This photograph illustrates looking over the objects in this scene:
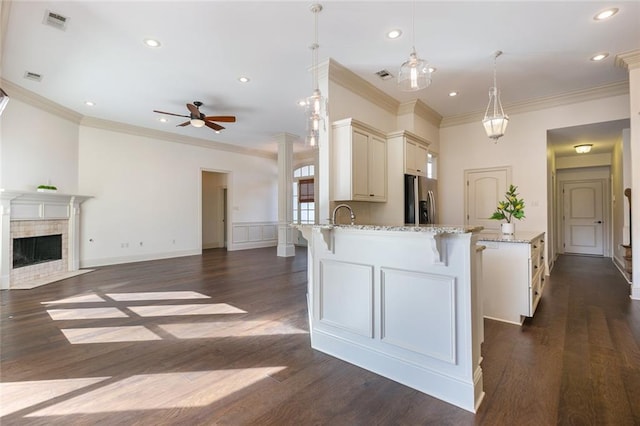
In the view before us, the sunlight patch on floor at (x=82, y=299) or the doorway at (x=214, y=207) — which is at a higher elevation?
the doorway at (x=214, y=207)

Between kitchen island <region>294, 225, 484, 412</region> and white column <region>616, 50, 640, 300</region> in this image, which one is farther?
white column <region>616, 50, 640, 300</region>

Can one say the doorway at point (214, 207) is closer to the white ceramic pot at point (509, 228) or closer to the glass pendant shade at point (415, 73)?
the glass pendant shade at point (415, 73)

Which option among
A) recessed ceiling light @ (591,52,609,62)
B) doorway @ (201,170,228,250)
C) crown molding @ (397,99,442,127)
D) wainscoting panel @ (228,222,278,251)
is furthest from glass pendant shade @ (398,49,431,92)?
doorway @ (201,170,228,250)

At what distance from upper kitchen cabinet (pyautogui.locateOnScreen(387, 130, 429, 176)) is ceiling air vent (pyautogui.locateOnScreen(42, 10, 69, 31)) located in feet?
13.9

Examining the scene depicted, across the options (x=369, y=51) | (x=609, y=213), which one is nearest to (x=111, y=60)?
(x=369, y=51)

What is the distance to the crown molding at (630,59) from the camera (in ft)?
12.3

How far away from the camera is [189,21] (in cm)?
305

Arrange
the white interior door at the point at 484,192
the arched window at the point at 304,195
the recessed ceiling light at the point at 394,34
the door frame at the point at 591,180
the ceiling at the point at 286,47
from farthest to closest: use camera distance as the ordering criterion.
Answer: the arched window at the point at 304,195 → the door frame at the point at 591,180 → the white interior door at the point at 484,192 → the recessed ceiling light at the point at 394,34 → the ceiling at the point at 286,47

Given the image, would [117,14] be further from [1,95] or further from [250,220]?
[250,220]

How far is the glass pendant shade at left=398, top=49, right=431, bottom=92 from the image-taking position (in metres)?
2.44

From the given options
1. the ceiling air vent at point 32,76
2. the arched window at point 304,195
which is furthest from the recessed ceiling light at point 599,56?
the ceiling air vent at point 32,76

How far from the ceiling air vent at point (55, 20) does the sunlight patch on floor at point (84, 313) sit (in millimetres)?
3142

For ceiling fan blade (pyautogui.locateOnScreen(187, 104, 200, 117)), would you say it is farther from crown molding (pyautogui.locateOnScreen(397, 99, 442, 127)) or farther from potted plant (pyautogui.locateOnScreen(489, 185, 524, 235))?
potted plant (pyautogui.locateOnScreen(489, 185, 524, 235))

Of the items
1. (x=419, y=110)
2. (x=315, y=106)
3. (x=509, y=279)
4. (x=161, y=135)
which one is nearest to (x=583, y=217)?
(x=419, y=110)
